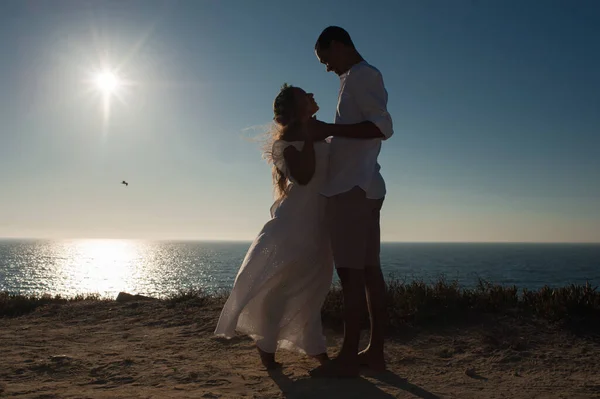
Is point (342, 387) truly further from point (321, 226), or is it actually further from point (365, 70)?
point (365, 70)

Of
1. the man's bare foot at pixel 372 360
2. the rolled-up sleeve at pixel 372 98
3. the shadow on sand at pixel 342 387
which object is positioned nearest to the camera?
the shadow on sand at pixel 342 387

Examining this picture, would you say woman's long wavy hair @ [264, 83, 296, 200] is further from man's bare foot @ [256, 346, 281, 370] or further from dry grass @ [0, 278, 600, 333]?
dry grass @ [0, 278, 600, 333]

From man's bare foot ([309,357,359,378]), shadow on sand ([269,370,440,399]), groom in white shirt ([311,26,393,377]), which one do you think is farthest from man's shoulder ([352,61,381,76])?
shadow on sand ([269,370,440,399])

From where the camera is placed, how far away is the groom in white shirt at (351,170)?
355 centimetres

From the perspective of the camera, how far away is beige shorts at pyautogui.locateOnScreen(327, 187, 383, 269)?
355 centimetres

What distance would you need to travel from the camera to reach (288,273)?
3.83m

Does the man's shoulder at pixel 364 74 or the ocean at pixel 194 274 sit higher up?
the man's shoulder at pixel 364 74

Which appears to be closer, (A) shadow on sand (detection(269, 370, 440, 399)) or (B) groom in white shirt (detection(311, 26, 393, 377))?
(A) shadow on sand (detection(269, 370, 440, 399))

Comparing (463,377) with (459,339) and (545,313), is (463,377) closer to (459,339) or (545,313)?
(459,339)

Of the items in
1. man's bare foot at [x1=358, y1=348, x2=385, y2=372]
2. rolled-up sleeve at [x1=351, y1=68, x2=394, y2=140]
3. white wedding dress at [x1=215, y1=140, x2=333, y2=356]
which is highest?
rolled-up sleeve at [x1=351, y1=68, x2=394, y2=140]

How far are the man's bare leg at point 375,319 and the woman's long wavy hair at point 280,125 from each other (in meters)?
1.03

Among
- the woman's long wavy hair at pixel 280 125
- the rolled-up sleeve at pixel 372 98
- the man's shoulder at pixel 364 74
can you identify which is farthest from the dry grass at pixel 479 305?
the man's shoulder at pixel 364 74

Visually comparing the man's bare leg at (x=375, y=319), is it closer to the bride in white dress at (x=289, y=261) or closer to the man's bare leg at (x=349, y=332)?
the man's bare leg at (x=349, y=332)

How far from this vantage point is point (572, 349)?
14.2ft
